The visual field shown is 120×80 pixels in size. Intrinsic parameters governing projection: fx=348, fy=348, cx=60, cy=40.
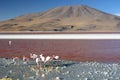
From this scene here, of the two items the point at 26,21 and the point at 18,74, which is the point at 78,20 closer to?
the point at 26,21

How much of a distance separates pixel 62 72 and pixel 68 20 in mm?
54181

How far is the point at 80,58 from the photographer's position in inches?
472

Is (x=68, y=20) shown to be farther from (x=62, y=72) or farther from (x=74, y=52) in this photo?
(x=62, y=72)

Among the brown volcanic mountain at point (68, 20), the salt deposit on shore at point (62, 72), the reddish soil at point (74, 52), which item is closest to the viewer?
the salt deposit on shore at point (62, 72)

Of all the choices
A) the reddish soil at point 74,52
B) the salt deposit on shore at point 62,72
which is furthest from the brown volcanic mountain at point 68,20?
the salt deposit on shore at point 62,72

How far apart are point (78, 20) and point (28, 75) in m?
55.2

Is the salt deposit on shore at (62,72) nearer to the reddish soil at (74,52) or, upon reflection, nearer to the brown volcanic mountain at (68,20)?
the reddish soil at (74,52)

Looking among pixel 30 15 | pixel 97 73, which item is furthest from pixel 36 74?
pixel 30 15

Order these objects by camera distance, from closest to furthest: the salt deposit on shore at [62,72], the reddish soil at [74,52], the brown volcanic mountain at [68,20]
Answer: the salt deposit on shore at [62,72] → the reddish soil at [74,52] → the brown volcanic mountain at [68,20]

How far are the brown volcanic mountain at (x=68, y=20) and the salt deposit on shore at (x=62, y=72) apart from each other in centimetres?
4481

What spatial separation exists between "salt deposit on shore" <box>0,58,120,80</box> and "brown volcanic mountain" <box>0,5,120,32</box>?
4481 centimetres

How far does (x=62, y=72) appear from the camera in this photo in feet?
25.4

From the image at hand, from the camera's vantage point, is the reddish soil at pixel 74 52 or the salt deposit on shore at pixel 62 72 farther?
the reddish soil at pixel 74 52

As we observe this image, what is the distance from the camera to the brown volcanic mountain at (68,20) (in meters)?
55.8
